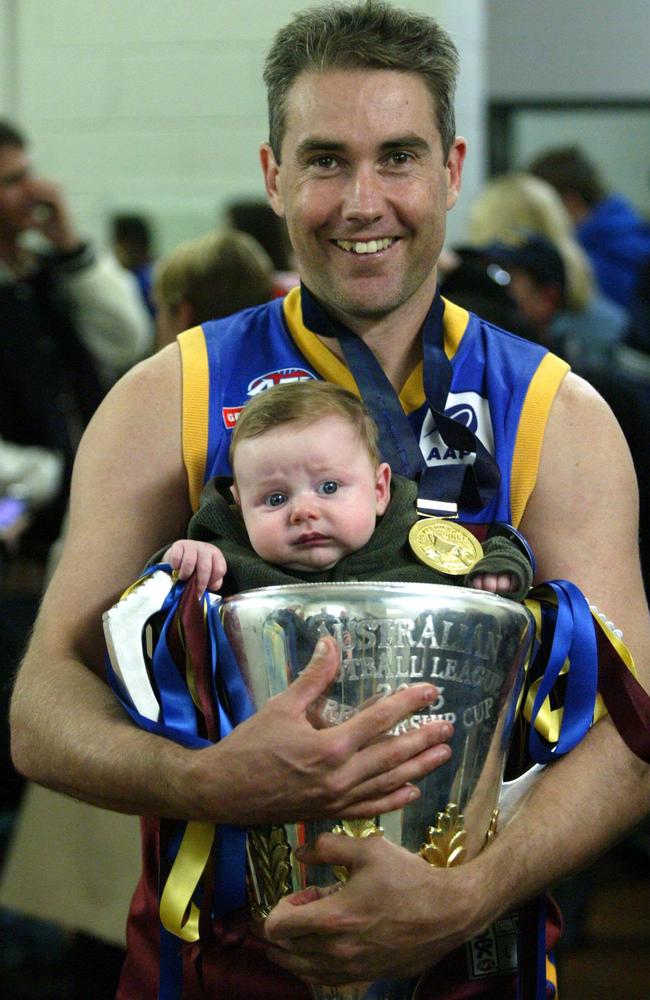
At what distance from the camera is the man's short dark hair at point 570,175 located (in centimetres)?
630

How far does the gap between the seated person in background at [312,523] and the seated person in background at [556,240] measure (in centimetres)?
246

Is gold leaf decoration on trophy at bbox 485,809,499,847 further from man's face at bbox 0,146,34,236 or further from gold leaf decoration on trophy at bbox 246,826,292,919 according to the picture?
man's face at bbox 0,146,34,236

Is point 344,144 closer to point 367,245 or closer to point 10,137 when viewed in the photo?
point 367,245

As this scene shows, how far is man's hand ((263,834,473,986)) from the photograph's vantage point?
1.73 meters

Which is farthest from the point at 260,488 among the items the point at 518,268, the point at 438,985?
the point at 518,268

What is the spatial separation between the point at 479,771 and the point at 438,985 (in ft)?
1.04

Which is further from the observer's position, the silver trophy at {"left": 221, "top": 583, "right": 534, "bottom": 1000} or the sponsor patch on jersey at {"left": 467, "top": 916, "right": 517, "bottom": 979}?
the sponsor patch on jersey at {"left": 467, "top": 916, "right": 517, "bottom": 979}

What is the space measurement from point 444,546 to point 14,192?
2971 mm

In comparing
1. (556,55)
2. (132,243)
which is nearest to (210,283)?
(132,243)

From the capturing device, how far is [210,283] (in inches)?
138

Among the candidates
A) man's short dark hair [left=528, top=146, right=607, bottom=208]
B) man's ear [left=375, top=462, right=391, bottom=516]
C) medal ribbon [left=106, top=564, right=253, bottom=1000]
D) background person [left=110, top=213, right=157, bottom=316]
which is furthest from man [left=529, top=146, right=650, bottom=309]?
medal ribbon [left=106, top=564, right=253, bottom=1000]

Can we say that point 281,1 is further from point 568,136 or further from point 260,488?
point 260,488

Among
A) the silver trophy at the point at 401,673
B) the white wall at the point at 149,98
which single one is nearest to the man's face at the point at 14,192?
the white wall at the point at 149,98

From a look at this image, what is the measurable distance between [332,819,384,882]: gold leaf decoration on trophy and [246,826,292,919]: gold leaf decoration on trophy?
2.8 inches
